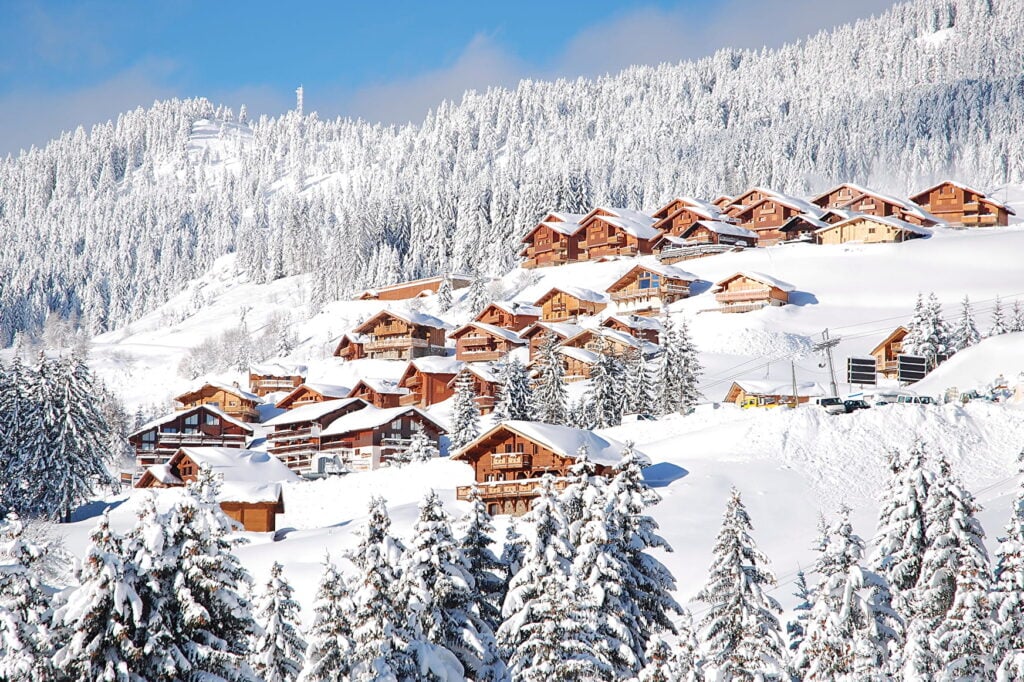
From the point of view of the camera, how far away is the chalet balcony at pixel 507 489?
54.3 meters

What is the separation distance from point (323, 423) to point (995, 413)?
43609 millimetres

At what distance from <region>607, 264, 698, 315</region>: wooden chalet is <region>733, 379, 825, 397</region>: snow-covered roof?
84.2ft

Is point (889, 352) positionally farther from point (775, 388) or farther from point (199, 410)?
point (199, 410)

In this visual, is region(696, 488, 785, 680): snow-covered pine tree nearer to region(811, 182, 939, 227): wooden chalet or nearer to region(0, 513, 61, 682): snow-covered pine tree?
region(0, 513, 61, 682): snow-covered pine tree

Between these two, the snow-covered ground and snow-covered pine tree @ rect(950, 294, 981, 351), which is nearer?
the snow-covered ground

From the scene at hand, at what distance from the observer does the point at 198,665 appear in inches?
695

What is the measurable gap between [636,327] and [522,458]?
37.0m

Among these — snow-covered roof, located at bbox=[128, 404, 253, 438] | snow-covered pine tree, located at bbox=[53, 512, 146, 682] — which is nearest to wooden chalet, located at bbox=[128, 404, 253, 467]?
snow-covered roof, located at bbox=[128, 404, 253, 438]

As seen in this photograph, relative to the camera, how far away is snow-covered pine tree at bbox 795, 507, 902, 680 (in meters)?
27.0

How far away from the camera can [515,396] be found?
7350cm

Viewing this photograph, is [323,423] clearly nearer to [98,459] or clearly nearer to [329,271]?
[98,459]

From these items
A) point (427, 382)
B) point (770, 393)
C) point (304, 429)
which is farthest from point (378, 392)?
point (770, 393)

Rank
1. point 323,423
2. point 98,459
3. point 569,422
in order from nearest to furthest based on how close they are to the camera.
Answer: point 98,459 < point 569,422 < point 323,423

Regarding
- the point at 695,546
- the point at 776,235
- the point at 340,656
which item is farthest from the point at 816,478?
the point at 776,235
